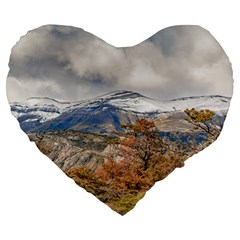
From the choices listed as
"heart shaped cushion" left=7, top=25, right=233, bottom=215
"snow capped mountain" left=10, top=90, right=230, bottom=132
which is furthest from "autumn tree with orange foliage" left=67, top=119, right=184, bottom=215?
"snow capped mountain" left=10, top=90, right=230, bottom=132

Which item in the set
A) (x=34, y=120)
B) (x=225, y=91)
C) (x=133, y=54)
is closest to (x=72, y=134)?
(x=34, y=120)

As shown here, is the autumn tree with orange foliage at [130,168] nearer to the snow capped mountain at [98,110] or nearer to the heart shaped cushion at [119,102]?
the heart shaped cushion at [119,102]

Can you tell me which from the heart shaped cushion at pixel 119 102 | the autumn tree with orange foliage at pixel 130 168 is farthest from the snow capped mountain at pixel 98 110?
the autumn tree with orange foliage at pixel 130 168

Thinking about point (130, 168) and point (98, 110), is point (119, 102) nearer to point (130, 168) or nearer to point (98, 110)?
point (98, 110)

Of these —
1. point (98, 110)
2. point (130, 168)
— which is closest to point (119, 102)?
point (98, 110)

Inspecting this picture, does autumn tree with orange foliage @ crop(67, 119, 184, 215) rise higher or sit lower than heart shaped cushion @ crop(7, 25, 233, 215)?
lower

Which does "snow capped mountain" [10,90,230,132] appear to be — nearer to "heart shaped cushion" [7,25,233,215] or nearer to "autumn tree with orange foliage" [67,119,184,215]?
"heart shaped cushion" [7,25,233,215]
